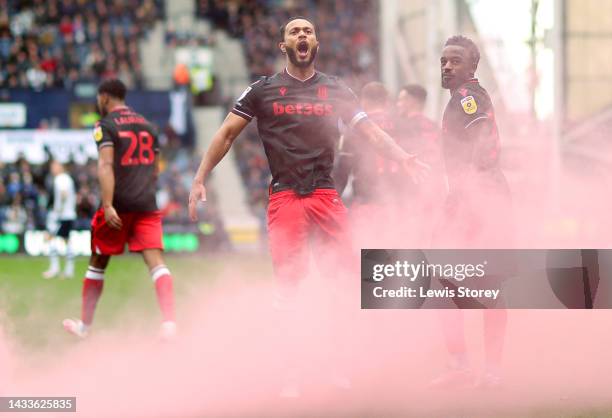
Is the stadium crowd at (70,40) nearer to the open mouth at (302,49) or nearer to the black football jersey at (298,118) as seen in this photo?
the black football jersey at (298,118)

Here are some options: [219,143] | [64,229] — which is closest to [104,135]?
[219,143]

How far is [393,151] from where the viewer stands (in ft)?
22.9

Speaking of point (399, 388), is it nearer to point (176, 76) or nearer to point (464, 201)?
point (464, 201)

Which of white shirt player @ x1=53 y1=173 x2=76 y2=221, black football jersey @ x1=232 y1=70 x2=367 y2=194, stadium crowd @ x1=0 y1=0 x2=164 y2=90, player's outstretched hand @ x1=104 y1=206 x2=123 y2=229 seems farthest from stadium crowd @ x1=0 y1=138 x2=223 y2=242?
black football jersey @ x1=232 y1=70 x2=367 y2=194

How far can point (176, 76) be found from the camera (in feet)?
99.2

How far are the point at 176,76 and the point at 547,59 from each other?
1158cm

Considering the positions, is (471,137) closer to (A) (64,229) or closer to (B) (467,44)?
(B) (467,44)

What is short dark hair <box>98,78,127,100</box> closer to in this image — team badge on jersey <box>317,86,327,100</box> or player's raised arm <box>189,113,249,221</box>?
player's raised arm <box>189,113,249,221</box>

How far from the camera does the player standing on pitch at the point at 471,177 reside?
6.95 meters

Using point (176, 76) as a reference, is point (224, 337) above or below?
below

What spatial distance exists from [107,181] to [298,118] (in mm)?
2447

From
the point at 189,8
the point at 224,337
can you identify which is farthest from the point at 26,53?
the point at 224,337

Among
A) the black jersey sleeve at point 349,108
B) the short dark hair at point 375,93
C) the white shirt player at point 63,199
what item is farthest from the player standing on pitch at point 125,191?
the white shirt player at point 63,199

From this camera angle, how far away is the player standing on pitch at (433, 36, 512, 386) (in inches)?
274
